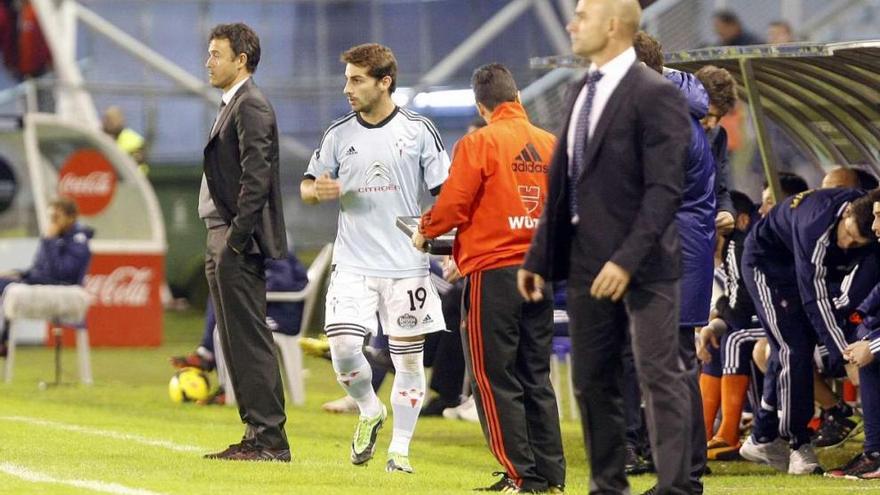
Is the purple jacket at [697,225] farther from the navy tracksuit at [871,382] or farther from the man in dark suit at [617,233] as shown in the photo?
the navy tracksuit at [871,382]

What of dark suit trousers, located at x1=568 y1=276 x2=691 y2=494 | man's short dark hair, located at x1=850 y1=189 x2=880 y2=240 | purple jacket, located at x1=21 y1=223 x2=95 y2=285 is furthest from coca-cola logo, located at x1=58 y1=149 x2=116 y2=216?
dark suit trousers, located at x1=568 y1=276 x2=691 y2=494

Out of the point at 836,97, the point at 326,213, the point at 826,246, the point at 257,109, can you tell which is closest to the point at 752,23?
the point at 326,213

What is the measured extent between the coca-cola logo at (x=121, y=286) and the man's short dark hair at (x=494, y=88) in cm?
1249

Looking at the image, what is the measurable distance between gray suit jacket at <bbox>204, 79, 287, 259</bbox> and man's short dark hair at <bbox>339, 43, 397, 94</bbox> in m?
0.56

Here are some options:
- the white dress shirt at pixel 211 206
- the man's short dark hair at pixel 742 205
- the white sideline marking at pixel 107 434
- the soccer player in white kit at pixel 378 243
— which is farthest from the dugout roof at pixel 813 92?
the white sideline marking at pixel 107 434

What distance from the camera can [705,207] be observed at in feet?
29.0

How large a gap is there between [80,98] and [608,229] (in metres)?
16.9

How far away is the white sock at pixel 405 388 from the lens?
9562 millimetres

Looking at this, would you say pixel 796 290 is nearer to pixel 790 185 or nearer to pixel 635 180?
pixel 790 185

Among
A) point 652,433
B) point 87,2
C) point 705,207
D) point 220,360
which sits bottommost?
point 220,360

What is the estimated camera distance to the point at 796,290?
1054cm

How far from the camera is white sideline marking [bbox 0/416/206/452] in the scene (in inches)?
426

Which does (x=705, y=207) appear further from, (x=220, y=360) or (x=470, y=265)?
(x=220, y=360)

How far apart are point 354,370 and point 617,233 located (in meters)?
2.90
